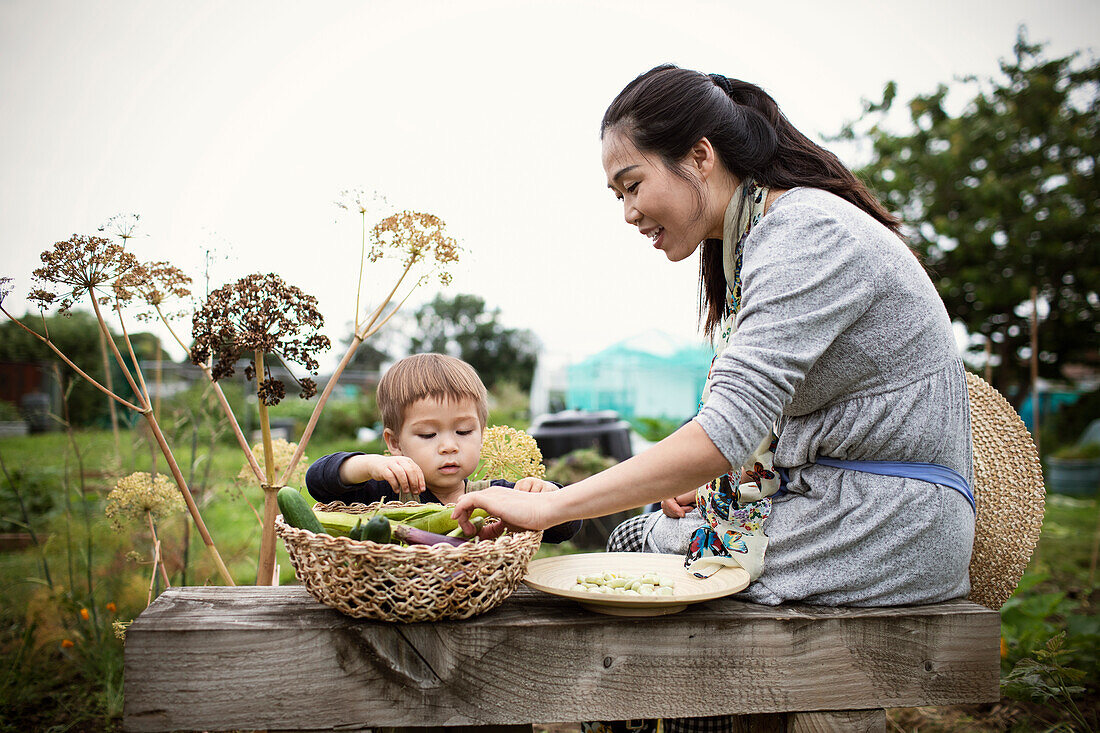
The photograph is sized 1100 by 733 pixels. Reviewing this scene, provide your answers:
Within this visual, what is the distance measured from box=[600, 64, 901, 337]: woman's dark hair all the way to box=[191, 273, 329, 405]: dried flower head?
0.94 meters

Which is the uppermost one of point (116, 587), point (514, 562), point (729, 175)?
point (729, 175)

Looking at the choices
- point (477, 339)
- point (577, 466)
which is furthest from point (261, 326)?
point (477, 339)

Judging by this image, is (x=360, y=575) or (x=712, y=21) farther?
(x=712, y=21)

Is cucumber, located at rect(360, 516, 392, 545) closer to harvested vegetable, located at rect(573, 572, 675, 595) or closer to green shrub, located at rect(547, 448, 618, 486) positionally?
harvested vegetable, located at rect(573, 572, 675, 595)

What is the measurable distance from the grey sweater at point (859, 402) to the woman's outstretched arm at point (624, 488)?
173 mm

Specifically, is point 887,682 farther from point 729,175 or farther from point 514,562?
point 729,175

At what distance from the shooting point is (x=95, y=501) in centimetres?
522

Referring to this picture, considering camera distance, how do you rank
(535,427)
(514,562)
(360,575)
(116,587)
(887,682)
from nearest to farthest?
1. (360,575)
2. (514,562)
3. (887,682)
4. (116,587)
5. (535,427)

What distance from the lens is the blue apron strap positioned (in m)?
1.63

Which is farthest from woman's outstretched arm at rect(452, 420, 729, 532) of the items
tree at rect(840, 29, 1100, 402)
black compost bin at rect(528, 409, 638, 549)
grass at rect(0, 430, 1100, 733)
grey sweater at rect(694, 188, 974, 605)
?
tree at rect(840, 29, 1100, 402)

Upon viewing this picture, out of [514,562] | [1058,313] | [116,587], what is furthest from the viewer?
[1058,313]

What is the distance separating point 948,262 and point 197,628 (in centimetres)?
1334

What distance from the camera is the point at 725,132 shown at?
1.83 metres

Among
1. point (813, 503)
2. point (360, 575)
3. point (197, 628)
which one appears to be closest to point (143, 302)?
point (197, 628)
